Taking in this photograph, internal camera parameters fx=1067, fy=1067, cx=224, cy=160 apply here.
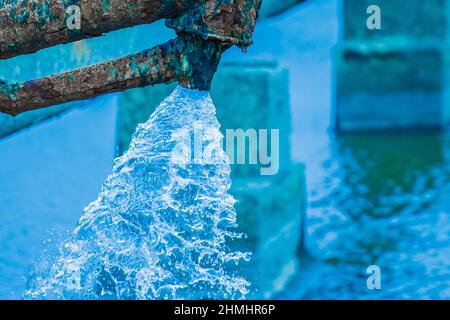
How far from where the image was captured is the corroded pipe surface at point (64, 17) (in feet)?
6.59

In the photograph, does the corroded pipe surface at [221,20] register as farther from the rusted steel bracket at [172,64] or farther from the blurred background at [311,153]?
the blurred background at [311,153]

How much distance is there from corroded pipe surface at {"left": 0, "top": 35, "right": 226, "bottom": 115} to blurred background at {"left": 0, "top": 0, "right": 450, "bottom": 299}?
2.96ft

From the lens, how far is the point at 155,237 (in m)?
2.81

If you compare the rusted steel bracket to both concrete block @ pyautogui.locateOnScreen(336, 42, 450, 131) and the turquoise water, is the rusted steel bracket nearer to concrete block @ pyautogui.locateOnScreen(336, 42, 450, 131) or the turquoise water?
the turquoise water

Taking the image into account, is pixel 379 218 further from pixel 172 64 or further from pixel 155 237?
pixel 172 64

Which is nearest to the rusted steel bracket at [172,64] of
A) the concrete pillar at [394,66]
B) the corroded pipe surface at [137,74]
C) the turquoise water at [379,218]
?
the corroded pipe surface at [137,74]

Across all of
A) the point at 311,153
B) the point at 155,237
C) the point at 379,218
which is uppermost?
the point at 311,153

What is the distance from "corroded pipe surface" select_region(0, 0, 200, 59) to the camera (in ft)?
6.59

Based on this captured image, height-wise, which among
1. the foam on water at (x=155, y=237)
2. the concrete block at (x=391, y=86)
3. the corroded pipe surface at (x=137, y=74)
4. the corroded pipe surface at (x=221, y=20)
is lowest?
the foam on water at (x=155, y=237)

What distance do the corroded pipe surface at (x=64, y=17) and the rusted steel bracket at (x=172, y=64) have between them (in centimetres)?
1

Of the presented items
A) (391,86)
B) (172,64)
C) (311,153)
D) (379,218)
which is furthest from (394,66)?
(172,64)

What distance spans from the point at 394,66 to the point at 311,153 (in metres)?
0.60

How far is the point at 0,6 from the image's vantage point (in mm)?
2064

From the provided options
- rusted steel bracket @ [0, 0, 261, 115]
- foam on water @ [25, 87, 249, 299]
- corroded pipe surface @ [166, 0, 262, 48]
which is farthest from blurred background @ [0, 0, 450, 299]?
corroded pipe surface @ [166, 0, 262, 48]
